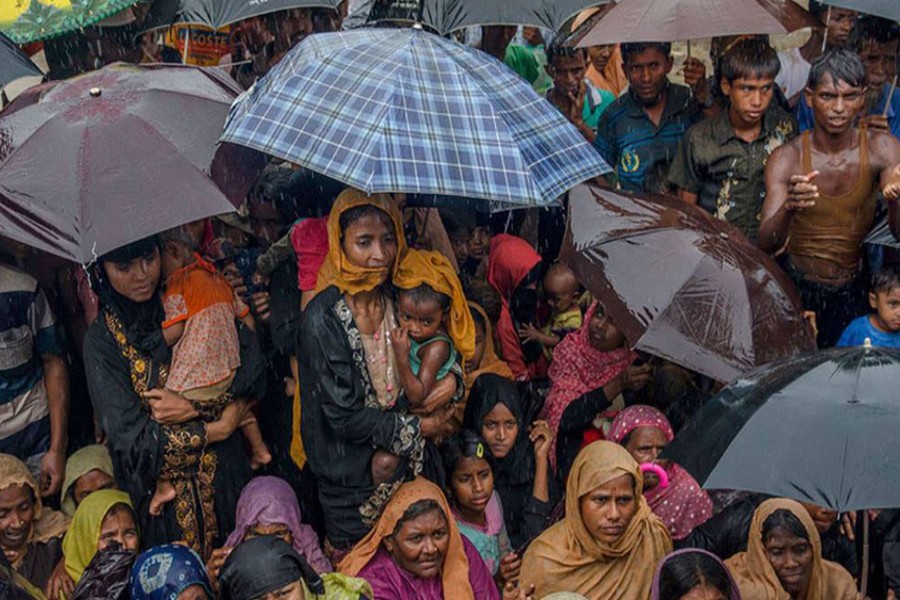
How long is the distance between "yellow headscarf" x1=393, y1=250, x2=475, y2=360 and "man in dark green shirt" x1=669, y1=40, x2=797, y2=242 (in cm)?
160

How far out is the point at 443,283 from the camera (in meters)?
6.07

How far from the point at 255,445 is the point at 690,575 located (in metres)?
2.17

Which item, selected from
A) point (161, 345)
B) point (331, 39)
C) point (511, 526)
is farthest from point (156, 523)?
point (331, 39)

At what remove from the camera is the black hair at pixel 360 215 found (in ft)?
19.1

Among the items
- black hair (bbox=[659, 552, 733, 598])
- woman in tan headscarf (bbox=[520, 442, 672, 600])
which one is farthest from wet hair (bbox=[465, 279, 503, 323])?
black hair (bbox=[659, 552, 733, 598])

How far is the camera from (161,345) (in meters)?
6.05

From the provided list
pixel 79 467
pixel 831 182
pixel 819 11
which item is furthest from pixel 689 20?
pixel 79 467

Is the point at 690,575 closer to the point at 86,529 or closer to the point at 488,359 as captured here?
the point at 488,359

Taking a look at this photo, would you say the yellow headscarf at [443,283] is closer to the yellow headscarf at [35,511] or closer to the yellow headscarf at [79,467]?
the yellow headscarf at [79,467]

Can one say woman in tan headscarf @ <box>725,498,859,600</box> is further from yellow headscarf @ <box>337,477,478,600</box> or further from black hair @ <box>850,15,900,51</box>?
black hair @ <box>850,15,900,51</box>

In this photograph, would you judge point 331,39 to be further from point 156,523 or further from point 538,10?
point 156,523

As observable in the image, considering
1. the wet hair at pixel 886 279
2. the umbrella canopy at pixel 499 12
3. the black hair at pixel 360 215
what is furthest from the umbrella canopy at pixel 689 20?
the black hair at pixel 360 215

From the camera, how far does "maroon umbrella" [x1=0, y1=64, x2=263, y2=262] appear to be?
5367 millimetres

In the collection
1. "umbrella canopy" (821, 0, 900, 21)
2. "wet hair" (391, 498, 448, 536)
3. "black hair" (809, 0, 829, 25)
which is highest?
"umbrella canopy" (821, 0, 900, 21)
